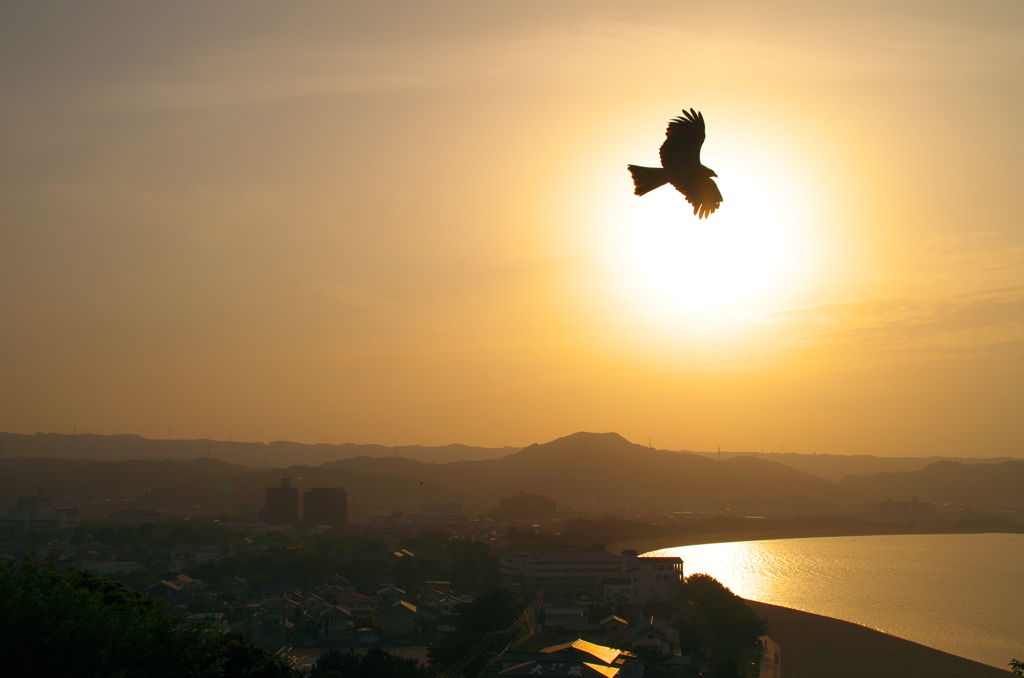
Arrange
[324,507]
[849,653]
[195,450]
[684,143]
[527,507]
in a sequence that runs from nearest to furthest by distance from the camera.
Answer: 1. [684,143]
2. [849,653]
3. [324,507]
4. [527,507]
5. [195,450]

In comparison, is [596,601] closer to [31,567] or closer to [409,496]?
[31,567]

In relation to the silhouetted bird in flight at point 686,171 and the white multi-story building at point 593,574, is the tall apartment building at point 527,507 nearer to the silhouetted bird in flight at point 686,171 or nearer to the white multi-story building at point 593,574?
the white multi-story building at point 593,574

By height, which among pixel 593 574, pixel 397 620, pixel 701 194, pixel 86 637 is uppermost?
pixel 701 194

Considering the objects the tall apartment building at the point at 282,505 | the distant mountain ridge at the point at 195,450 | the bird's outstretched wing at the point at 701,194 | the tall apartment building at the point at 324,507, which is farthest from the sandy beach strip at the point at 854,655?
the distant mountain ridge at the point at 195,450

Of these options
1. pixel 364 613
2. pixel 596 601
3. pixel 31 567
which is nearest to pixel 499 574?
pixel 596 601

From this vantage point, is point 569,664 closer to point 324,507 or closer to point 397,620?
point 397,620

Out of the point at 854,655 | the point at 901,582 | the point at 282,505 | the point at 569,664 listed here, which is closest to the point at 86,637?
the point at 569,664

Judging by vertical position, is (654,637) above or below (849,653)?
above
